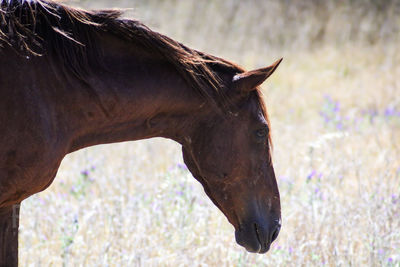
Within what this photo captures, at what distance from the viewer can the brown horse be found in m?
2.28

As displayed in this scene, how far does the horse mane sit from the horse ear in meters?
0.06

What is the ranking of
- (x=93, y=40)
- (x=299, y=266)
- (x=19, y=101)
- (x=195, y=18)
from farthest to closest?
(x=195, y=18) < (x=299, y=266) < (x=93, y=40) < (x=19, y=101)

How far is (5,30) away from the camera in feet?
7.72

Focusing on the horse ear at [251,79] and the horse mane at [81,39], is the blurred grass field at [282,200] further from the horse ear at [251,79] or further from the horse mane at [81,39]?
the horse ear at [251,79]

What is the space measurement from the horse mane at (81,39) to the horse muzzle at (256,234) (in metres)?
0.54

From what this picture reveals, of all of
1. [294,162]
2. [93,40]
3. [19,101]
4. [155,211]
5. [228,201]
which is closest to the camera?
[19,101]

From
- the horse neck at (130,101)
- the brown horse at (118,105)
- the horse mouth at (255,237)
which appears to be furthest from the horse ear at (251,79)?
the horse mouth at (255,237)

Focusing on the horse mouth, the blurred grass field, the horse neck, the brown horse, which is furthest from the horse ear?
the horse mouth

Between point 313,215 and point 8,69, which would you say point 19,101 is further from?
point 313,215

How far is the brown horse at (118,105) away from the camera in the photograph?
7.48 ft

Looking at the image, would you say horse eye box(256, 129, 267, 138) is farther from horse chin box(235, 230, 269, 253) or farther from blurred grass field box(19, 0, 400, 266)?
blurred grass field box(19, 0, 400, 266)

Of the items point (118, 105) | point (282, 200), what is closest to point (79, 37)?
point (118, 105)

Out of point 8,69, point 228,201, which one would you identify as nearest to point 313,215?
point 228,201

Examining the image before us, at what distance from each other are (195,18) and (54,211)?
9.18m
